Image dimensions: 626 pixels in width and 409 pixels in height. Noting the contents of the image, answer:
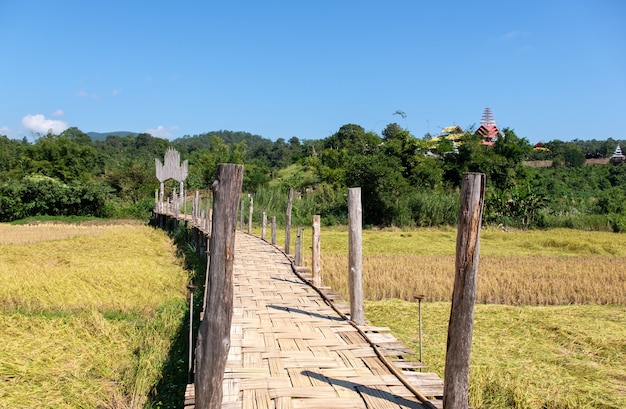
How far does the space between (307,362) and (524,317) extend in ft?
14.4

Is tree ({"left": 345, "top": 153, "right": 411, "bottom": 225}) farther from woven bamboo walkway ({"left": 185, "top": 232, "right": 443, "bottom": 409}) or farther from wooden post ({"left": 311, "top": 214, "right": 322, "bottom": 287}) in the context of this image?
woven bamboo walkway ({"left": 185, "top": 232, "right": 443, "bottom": 409})

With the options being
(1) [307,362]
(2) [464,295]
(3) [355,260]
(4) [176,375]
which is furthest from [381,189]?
(2) [464,295]

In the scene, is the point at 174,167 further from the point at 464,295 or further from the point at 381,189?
the point at 464,295

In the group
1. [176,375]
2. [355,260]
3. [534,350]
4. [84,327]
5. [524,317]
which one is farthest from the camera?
[524,317]

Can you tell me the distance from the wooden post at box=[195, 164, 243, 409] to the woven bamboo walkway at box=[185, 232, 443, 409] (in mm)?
184

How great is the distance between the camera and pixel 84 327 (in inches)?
238

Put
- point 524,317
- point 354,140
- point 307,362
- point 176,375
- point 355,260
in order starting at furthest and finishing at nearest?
point 354,140 → point 524,317 → point 355,260 → point 176,375 → point 307,362

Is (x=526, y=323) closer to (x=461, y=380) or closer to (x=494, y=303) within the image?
(x=494, y=303)

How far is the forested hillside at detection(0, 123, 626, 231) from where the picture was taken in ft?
73.2

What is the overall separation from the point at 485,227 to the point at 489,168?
5373mm

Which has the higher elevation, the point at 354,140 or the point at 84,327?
the point at 354,140

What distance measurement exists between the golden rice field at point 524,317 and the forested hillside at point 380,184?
7.76 metres

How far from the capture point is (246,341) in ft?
14.9

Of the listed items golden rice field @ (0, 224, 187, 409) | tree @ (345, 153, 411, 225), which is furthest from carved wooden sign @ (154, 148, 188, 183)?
golden rice field @ (0, 224, 187, 409)
